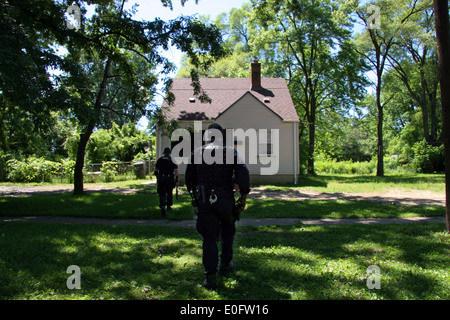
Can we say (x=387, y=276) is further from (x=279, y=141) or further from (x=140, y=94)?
(x=279, y=141)

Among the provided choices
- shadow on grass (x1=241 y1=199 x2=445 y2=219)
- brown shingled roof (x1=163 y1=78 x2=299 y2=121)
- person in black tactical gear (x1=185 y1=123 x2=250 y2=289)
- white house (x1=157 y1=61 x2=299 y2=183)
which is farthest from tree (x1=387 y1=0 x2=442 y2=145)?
person in black tactical gear (x1=185 y1=123 x2=250 y2=289)

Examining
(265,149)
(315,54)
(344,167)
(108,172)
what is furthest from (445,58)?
(344,167)

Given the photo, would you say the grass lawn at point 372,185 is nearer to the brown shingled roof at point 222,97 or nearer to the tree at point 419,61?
the brown shingled roof at point 222,97

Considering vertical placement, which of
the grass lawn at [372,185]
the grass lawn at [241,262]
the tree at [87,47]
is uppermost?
the tree at [87,47]

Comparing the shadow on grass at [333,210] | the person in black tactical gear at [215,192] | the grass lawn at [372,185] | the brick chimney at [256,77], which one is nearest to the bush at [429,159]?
the grass lawn at [372,185]

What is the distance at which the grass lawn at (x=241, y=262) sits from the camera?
A: 422cm

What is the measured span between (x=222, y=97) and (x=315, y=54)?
1075 centimetres

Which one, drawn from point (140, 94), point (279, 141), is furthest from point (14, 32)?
point (279, 141)

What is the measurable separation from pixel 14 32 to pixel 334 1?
2593 centimetres

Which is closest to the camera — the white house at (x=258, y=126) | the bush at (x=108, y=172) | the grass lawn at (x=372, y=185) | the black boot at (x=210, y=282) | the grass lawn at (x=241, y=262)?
the grass lawn at (x=241, y=262)

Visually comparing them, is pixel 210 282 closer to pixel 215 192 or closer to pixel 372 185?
pixel 215 192

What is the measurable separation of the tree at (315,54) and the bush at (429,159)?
30.8 feet

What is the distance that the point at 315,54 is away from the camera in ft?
94.2

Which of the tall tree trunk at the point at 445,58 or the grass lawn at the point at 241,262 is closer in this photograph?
the grass lawn at the point at 241,262
